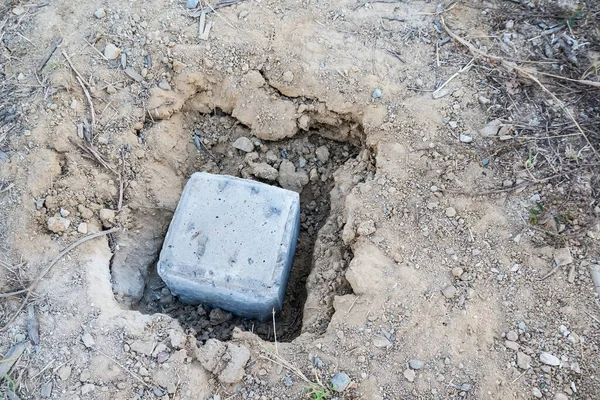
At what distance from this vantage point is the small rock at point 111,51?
10.7 ft

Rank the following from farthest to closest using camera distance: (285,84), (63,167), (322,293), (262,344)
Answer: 1. (285,84)
2. (63,167)
3. (322,293)
4. (262,344)

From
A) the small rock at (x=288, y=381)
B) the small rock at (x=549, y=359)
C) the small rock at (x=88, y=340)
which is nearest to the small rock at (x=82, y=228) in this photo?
the small rock at (x=88, y=340)

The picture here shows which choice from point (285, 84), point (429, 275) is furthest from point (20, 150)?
point (429, 275)

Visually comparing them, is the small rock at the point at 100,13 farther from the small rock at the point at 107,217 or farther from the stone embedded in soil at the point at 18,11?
the small rock at the point at 107,217

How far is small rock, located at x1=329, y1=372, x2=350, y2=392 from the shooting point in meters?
2.45

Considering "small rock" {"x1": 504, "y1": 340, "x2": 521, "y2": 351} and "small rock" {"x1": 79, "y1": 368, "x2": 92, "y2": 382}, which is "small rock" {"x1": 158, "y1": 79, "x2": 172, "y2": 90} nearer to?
"small rock" {"x1": 79, "y1": 368, "x2": 92, "y2": 382}

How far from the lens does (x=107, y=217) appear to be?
9.79ft

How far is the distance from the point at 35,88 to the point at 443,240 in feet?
8.45

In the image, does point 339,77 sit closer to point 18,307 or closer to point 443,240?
point 443,240

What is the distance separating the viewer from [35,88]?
319cm

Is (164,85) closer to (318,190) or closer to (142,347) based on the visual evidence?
(318,190)

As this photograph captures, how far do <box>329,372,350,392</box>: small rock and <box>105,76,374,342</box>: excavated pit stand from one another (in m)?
0.31

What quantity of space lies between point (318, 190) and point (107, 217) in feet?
4.27

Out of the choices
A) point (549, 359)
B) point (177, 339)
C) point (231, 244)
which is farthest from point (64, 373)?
point (549, 359)
